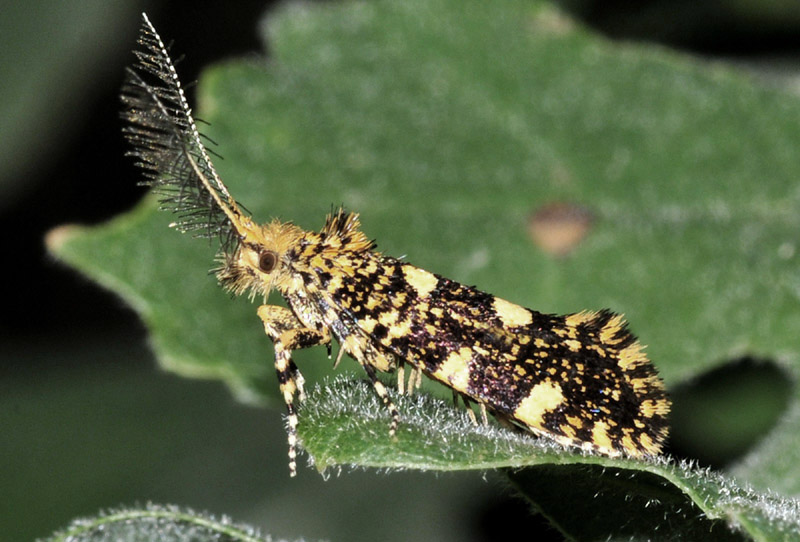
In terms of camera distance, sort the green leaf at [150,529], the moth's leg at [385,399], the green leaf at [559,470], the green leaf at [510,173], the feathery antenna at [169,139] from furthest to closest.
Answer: the green leaf at [510,173] < the feathery antenna at [169,139] < the green leaf at [150,529] < the moth's leg at [385,399] < the green leaf at [559,470]

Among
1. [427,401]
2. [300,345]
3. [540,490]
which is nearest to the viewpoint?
[540,490]

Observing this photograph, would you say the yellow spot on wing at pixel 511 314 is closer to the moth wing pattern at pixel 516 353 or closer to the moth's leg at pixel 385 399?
the moth wing pattern at pixel 516 353

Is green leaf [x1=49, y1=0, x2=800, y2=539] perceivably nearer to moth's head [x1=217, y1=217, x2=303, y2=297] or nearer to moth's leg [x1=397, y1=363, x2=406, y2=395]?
moth's head [x1=217, y1=217, x2=303, y2=297]

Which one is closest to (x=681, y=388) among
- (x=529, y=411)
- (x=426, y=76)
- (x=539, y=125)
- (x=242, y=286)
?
(x=539, y=125)

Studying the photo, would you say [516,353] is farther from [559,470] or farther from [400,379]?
[559,470]

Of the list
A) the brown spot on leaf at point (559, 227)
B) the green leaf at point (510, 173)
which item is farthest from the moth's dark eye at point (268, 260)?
the brown spot on leaf at point (559, 227)

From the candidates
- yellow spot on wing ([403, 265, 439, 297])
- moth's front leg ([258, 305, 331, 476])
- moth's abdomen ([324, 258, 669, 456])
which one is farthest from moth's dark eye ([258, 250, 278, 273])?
yellow spot on wing ([403, 265, 439, 297])

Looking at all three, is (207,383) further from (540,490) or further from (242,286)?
(540,490)
